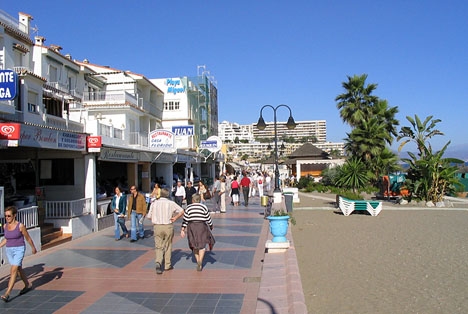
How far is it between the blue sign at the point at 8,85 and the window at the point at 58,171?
4.91 metres

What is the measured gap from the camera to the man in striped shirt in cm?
794

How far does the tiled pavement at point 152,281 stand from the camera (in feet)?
19.1

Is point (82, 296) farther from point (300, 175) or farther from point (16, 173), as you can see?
point (300, 175)

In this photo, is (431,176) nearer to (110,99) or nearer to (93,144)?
(93,144)

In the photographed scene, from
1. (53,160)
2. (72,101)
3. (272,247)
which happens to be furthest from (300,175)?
(272,247)

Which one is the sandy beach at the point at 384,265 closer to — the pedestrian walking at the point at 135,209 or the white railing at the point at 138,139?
the pedestrian walking at the point at 135,209

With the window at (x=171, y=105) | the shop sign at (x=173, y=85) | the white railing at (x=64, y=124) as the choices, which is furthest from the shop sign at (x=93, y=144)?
the shop sign at (x=173, y=85)

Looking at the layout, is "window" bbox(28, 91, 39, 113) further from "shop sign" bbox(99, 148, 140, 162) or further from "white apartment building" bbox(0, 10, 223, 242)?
"shop sign" bbox(99, 148, 140, 162)

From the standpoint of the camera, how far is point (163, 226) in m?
7.98

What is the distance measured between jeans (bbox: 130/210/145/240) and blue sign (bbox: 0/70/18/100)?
166 inches

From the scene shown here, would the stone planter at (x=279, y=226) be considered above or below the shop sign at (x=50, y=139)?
below

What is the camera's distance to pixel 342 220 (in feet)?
55.6

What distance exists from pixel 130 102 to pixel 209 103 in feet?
69.8

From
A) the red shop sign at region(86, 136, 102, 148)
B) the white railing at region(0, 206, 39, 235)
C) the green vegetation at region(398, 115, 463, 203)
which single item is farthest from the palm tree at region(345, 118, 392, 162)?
the white railing at region(0, 206, 39, 235)
